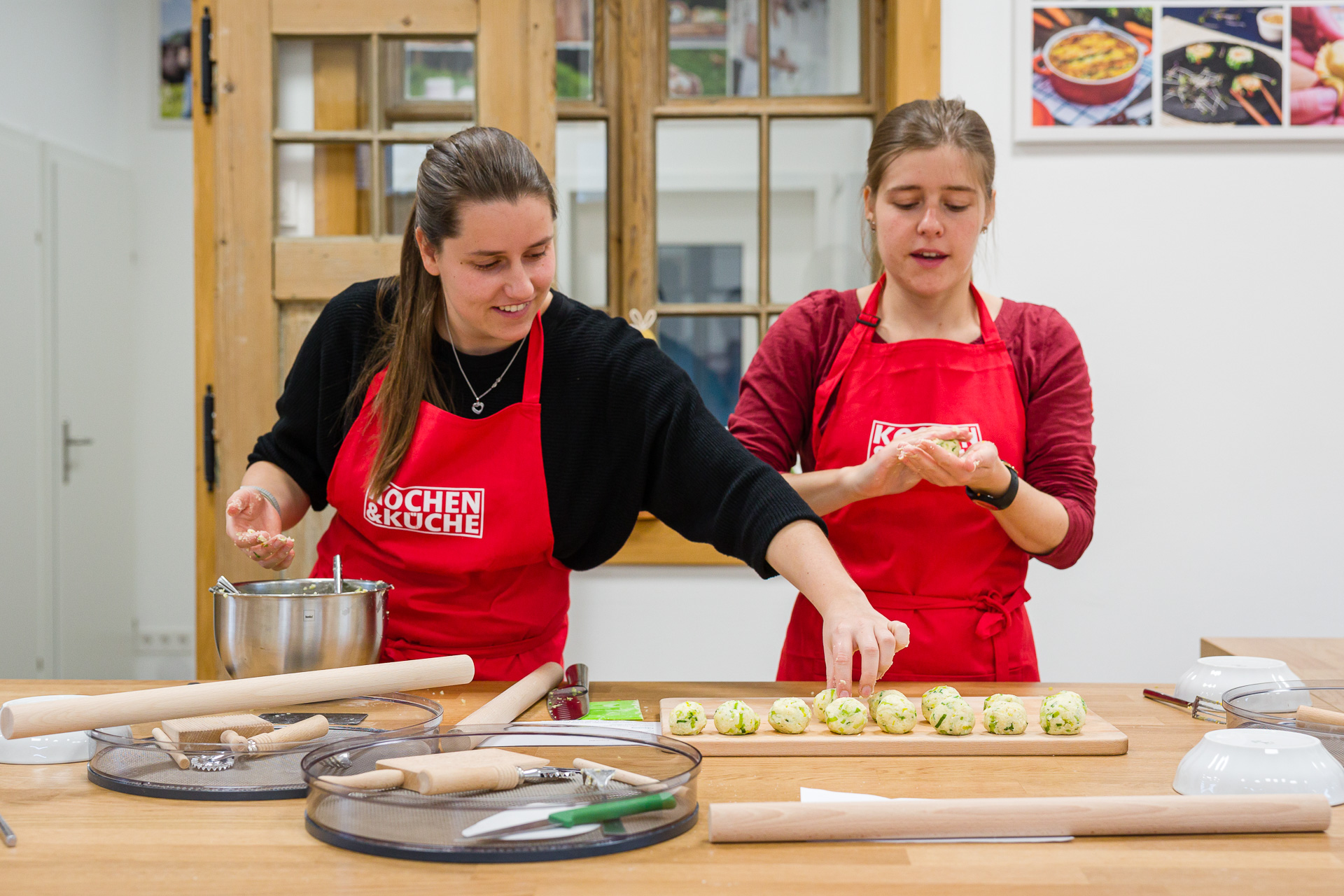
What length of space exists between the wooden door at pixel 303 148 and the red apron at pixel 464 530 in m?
1.25

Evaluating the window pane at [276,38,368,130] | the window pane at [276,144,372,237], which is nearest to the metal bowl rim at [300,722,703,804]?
the window pane at [276,144,372,237]

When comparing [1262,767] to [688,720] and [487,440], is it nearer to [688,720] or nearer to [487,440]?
[688,720]

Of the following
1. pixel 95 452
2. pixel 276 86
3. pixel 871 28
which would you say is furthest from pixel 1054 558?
pixel 95 452

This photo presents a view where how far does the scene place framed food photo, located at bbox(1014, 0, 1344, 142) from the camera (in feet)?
9.04

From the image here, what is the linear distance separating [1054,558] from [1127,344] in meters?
1.38

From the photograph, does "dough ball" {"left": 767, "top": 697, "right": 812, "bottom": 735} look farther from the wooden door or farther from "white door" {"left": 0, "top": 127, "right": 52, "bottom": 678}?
"white door" {"left": 0, "top": 127, "right": 52, "bottom": 678}

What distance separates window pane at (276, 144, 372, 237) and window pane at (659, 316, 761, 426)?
843 millimetres

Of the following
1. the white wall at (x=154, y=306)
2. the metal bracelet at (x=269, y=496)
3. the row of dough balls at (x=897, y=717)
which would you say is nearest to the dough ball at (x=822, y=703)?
the row of dough balls at (x=897, y=717)

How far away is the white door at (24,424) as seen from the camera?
3842mm

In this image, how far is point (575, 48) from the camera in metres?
3.10

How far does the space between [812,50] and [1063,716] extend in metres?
Answer: 2.35

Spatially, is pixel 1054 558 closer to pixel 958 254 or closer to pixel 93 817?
pixel 958 254

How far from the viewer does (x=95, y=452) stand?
4.42 meters

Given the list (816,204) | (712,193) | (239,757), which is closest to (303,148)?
(712,193)
